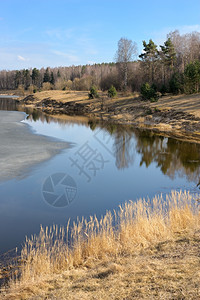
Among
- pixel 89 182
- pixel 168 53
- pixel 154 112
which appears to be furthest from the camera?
pixel 168 53

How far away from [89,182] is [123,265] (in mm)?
7376

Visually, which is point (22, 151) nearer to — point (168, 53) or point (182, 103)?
point (182, 103)

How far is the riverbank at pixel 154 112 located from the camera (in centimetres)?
3045

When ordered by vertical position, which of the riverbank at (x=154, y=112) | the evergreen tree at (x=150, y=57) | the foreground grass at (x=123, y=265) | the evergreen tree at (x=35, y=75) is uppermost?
the evergreen tree at (x=35, y=75)

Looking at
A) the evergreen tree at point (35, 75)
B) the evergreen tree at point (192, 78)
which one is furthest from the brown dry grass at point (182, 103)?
the evergreen tree at point (35, 75)

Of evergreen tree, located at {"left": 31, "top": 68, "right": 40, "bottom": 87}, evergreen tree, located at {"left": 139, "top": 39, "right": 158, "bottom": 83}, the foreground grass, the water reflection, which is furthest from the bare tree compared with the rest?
evergreen tree, located at {"left": 31, "top": 68, "right": 40, "bottom": 87}

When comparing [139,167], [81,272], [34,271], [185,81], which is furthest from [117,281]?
[185,81]

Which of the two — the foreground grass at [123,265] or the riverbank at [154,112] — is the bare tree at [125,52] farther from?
the foreground grass at [123,265]

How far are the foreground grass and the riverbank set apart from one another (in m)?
18.4

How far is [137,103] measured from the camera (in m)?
42.6

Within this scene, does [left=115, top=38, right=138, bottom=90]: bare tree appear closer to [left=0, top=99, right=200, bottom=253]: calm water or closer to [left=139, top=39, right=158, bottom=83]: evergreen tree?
[left=139, top=39, right=158, bottom=83]: evergreen tree

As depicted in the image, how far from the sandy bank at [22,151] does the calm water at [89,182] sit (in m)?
0.68

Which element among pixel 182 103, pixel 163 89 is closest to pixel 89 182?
pixel 182 103

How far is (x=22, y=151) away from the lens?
1786cm
